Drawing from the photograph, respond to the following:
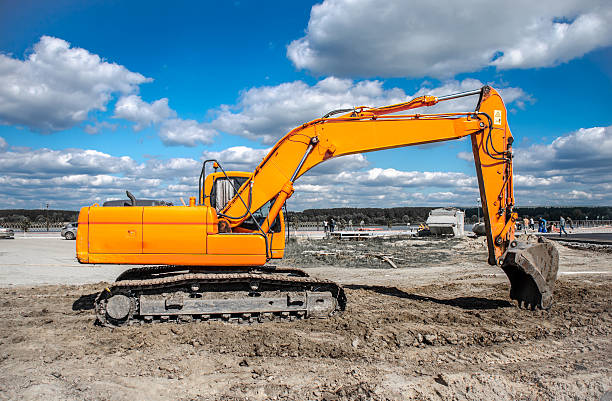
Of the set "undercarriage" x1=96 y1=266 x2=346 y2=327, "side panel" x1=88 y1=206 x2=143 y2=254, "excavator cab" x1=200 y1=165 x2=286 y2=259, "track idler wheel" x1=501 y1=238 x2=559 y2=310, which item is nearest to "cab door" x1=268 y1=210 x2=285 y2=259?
"excavator cab" x1=200 y1=165 x2=286 y2=259

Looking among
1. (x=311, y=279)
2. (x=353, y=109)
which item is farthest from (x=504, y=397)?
(x=353, y=109)

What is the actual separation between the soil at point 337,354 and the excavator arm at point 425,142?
1021mm

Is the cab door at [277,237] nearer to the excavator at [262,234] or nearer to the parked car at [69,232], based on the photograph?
the excavator at [262,234]

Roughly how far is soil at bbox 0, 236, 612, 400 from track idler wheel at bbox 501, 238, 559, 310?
A: 32cm

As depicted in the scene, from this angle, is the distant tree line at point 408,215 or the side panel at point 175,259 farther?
the distant tree line at point 408,215

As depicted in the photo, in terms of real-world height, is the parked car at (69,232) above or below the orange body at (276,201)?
below

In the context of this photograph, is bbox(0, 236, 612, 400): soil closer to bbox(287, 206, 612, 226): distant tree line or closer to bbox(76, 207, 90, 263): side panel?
bbox(76, 207, 90, 263): side panel

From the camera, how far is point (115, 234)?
743 centimetres

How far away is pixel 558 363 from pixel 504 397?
4.97 ft

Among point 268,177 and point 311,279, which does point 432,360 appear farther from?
point 268,177

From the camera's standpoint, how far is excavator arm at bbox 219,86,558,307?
791 cm

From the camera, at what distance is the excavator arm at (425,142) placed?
7.91 m

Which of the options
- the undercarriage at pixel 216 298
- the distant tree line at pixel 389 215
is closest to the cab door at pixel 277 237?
the undercarriage at pixel 216 298

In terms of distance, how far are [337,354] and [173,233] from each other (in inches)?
134
